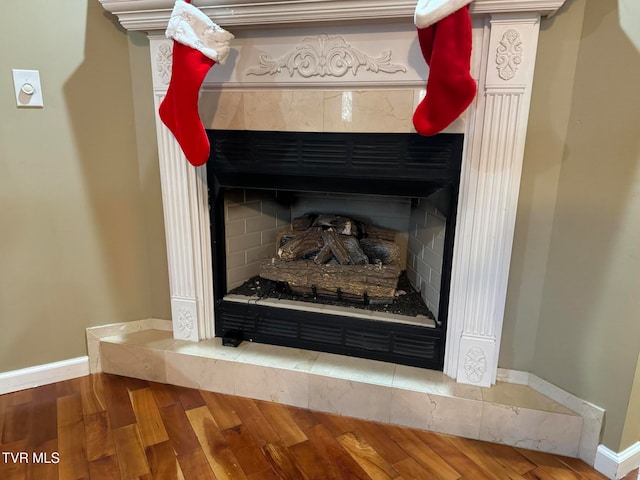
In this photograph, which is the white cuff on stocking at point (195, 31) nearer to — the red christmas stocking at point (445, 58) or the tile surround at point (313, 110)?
the tile surround at point (313, 110)

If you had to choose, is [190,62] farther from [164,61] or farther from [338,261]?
[338,261]

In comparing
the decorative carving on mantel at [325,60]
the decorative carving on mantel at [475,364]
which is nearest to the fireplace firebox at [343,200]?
the decorative carving on mantel at [475,364]

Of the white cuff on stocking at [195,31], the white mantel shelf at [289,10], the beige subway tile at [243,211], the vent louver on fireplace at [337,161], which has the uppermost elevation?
the white mantel shelf at [289,10]

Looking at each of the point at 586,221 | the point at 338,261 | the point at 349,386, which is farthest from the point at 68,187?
the point at 586,221

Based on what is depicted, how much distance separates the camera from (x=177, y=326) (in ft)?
5.70

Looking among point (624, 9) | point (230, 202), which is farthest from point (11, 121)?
point (624, 9)

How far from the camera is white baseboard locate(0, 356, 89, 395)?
1603 mm

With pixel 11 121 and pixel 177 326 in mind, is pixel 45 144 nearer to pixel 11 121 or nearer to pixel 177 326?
pixel 11 121

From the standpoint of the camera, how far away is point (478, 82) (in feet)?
4.19

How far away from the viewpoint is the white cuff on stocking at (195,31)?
1.28m

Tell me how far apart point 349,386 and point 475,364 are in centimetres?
47

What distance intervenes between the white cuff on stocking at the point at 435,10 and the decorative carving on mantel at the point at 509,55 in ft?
0.63

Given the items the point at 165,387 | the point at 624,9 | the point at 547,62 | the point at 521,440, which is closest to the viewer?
the point at 624,9

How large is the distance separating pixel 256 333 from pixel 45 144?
1.13 m
